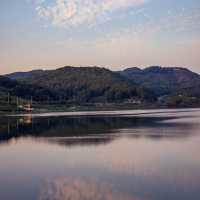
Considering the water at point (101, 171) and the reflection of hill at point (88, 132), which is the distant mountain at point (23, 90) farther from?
the water at point (101, 171)

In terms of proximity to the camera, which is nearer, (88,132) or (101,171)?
(101,171)

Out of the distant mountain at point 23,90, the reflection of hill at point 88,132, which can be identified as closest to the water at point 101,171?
the reflection of hill at point 88,132

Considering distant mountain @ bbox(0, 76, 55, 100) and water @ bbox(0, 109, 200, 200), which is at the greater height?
distant mountain @ bbox(0, 76, 55, 100)

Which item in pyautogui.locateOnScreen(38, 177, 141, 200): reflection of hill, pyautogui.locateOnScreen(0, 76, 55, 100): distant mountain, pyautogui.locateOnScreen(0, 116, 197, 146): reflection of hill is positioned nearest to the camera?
pyautogui.locateOnScreen(38, 177, 141, 200): reflection of hill

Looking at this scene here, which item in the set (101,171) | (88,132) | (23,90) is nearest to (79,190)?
(101,171)

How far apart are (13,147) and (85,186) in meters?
14.4

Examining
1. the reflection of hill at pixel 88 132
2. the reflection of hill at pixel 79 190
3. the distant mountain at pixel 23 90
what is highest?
the distant mountain at pixel 23 90

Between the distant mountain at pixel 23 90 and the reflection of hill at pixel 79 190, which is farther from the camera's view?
the distant mountain at pixel 23 90

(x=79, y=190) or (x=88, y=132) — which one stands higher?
(x=88, y=132)

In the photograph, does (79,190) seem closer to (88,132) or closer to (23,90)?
(88,132)

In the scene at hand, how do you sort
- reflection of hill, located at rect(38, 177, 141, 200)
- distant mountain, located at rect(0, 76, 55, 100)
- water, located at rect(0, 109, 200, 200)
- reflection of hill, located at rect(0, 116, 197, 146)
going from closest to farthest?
reflection of hill, located at rect(38, 177, 141, 200), water, located at rect(0, 109, 200, 200), reflection of hill, located at rect(0, 116, 197, 146), distant mountain, located at rect(0, 76, 55, 100)

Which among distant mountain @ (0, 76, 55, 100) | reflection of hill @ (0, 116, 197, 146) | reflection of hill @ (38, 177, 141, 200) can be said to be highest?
distant mountain @ (0, 76, 55, 100)

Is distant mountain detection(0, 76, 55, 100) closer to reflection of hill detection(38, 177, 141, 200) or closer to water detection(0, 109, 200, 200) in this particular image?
water detection(0, 109, 200, 200)

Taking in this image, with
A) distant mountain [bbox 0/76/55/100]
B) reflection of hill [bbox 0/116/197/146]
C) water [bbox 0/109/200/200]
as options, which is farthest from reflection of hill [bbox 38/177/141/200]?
distant mountain [bbox 0/76/55/100]
